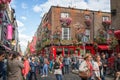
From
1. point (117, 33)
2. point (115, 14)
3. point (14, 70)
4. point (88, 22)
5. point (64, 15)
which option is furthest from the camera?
point (88, 22)

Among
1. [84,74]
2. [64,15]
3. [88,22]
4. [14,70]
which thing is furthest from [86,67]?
[88,22]

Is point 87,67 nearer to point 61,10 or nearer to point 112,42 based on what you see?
point 112,42

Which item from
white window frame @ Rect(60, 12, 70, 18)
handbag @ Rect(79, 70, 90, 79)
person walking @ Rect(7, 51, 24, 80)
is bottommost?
handbag @ Rect(79, 70, 90, 79)

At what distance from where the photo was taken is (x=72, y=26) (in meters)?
42.0

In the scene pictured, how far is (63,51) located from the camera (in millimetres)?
41375

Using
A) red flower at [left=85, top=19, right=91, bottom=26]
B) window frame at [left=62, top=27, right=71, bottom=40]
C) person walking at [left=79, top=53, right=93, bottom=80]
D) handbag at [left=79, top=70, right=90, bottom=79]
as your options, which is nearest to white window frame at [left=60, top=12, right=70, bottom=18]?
window frame at [left=62, top=27, right=71, bottom=40]

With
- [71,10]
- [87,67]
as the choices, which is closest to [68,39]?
[71,10]

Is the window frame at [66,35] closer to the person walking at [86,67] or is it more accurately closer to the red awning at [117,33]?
→ the red awning at [117,33]

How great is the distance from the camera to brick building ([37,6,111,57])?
40875 millimetres

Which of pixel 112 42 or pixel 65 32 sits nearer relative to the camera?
pixel 112 42

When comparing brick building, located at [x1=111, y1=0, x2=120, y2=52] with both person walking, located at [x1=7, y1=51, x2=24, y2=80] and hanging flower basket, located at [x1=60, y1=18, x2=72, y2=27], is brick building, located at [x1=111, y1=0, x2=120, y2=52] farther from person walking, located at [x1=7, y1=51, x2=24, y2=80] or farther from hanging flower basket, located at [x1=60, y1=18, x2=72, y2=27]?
person walking, located at [x1=7, y1=51, x2=24, y2=80]

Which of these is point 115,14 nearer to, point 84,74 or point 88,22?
point 88,22

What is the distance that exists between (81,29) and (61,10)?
165 inches

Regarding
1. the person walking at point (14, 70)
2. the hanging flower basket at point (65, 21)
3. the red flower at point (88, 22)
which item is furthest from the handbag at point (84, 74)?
the red flower at point (88, 22)
